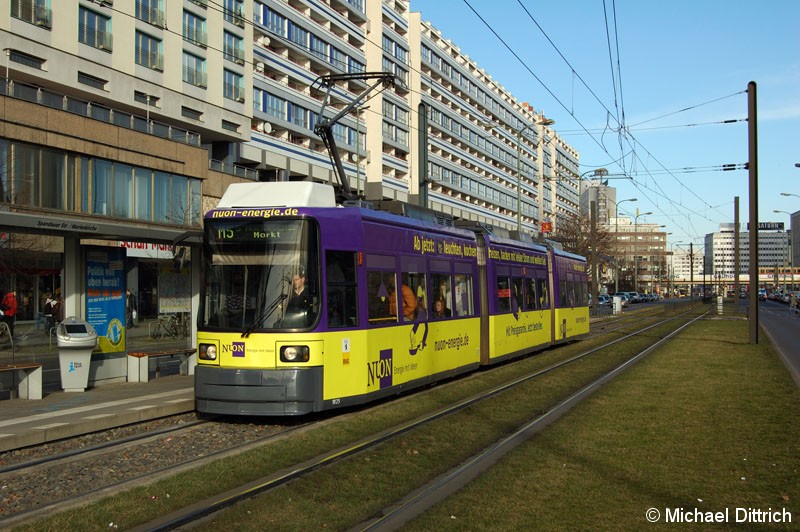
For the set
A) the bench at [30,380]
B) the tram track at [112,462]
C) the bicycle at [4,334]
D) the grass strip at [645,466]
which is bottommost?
the tram track at [112,462]

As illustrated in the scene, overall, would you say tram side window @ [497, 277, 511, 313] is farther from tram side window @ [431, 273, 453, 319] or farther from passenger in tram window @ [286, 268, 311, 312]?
passenger in tram window @ [286, 268, 311, 312]

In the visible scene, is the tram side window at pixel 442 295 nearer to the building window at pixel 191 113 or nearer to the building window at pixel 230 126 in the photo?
the building window at pixel 191 113

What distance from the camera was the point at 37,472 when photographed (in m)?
7.89

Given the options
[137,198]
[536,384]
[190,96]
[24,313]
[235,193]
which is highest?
[190,96]

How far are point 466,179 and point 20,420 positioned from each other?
89.5 m

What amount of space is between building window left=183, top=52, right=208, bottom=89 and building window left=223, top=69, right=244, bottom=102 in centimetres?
241

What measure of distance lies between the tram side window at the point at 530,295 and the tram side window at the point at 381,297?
26.7 feet

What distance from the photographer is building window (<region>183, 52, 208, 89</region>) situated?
148ft

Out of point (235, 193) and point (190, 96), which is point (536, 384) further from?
point (190, 96)

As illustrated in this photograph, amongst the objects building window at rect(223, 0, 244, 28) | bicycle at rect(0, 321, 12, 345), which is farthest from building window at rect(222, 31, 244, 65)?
bicycle at rect(0, 321, 12, 345)

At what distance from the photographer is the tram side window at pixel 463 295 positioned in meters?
15.0

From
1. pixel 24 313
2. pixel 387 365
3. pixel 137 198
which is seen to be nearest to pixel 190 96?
pixel 137 198

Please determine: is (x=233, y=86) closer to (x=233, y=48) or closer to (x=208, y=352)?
(x=233, y=48)

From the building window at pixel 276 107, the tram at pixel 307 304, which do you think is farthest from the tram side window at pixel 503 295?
the building window at pixel 276 107
